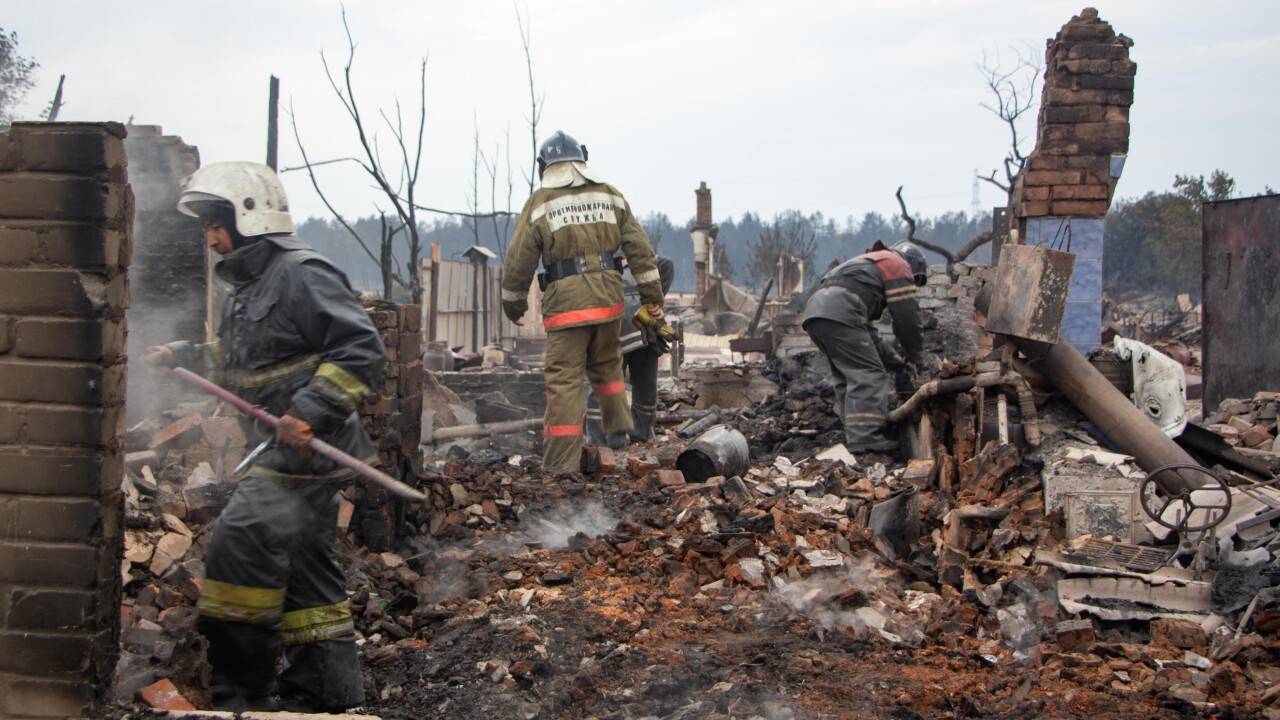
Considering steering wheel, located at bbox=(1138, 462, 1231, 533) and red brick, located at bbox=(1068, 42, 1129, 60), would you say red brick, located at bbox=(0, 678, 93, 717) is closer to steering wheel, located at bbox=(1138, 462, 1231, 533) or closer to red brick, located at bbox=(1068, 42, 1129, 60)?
steering wheel, located at bbox=(1138, 462, 1231, 533)

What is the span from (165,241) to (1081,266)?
325 inches

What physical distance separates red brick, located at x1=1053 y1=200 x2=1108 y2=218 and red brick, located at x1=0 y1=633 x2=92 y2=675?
694cm

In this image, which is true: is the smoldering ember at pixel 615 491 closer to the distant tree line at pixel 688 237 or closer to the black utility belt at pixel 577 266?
the black utility belt at pixel 577 266

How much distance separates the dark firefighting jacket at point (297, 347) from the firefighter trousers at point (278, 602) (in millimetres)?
116

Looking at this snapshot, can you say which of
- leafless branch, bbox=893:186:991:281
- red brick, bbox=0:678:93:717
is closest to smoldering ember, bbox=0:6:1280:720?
red brick, bbox=0:678:93:717

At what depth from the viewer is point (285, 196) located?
356 cm

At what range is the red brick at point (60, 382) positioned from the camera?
9.00ft

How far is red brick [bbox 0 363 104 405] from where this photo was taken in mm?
2742

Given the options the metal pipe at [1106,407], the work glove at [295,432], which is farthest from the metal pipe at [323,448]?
the metal pipe at [1106,407]

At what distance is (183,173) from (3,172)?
7.65 metres

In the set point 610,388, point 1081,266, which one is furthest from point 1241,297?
point 610,388

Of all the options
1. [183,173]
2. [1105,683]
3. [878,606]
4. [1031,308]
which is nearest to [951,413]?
[1031,308]

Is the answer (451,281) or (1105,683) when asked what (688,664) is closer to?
(1105,683)

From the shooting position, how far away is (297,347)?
11.1 ft
